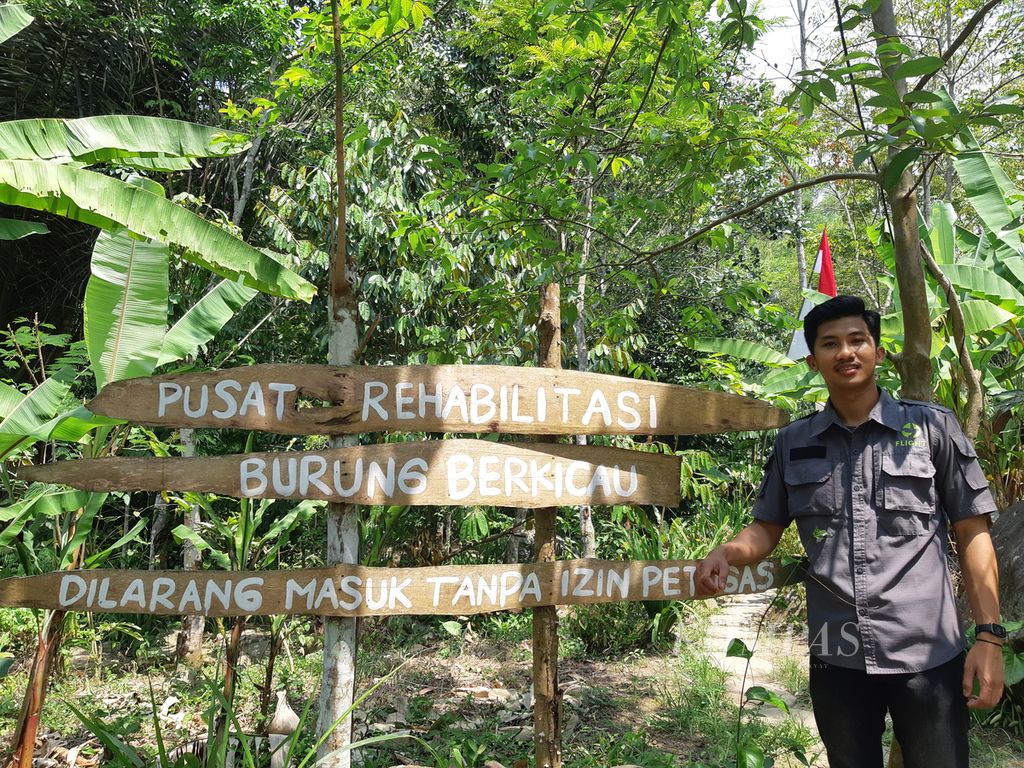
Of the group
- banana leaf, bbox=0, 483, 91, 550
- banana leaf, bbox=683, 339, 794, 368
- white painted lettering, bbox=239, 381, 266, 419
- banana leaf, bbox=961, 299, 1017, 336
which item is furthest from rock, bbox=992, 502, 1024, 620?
banana leaf, bbox=0, 483, 91, 550

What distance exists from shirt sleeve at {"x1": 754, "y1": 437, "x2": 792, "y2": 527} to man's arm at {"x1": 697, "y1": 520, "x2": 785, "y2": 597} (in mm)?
36

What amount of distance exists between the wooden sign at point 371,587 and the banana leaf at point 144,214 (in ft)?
3.35

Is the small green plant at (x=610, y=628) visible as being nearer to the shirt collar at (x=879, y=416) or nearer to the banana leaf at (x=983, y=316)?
the banana leaf at (x=983, y=316)

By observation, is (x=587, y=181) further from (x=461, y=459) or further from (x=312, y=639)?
(x=312, y=639)

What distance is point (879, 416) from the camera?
1858 millimetres

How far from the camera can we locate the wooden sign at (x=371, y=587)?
6.51ft

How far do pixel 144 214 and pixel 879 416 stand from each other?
257 centimetres

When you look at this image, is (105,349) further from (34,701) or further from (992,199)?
(992,199)

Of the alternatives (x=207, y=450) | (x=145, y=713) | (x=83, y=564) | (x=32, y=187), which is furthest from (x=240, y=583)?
(x=207, y=450)

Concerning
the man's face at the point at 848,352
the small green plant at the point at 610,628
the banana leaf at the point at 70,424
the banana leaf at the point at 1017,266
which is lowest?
the small green plant at the point at 610,628

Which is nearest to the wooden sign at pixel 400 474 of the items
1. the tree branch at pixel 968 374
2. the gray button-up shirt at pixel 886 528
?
the gray button-up shirt at pixel 886 528

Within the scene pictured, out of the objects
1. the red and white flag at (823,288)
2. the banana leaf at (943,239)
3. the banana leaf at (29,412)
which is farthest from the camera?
the red and white flag at (823,288)

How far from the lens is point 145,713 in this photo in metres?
3.57

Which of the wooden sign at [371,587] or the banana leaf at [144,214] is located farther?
the banana leaf at [144,214]
